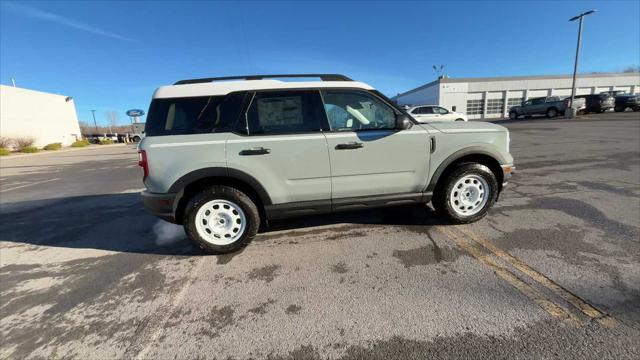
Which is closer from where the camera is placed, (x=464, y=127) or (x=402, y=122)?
(x=402, y=122)

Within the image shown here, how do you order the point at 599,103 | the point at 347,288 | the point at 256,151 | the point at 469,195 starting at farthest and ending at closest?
the point at 599,103
the point at 469,195
the point at 256,151
the point at 347,288

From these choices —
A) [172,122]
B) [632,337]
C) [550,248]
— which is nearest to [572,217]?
[550,248]

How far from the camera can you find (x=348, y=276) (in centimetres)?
288

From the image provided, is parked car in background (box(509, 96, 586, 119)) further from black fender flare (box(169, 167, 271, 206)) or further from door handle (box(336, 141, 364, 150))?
black fender flare (box(169, 167, 271, 206))

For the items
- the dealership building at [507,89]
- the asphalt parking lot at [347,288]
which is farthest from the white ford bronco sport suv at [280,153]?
the dealership building at [507,89]

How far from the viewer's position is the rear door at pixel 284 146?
3279 mm

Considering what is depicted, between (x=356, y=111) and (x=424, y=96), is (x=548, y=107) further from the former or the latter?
(x=424, y=96)

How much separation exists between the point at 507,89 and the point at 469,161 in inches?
2161

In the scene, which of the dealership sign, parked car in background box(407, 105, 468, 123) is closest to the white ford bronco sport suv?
parked car in background box(407, 105, 468, 123)

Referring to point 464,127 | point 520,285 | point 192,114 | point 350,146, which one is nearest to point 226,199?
point 192,114

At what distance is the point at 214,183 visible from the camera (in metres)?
3.41

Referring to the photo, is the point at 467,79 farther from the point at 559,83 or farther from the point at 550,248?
the point at 550,248

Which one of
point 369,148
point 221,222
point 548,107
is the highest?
point 548,107

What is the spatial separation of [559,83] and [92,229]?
63.8 m
